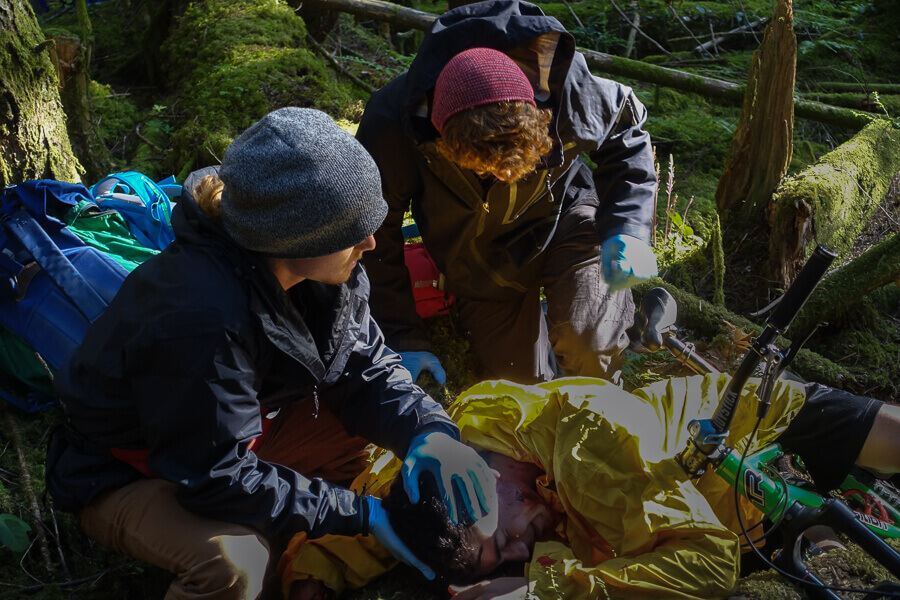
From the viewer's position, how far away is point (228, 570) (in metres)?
2.08

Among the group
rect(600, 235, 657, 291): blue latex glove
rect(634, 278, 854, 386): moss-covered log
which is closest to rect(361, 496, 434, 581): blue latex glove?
rect(600, 235, 657, 291): blue latex glove

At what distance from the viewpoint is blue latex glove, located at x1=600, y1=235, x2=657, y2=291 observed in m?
3.08

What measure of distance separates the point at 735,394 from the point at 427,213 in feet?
5.94

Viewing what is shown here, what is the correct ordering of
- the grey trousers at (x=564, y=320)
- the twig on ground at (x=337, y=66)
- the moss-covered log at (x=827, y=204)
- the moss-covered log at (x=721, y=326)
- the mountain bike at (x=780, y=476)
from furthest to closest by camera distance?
1. the twig on ground at (x=337, y=66)
2. the moss-covered log at (x=827, y=204)
3. the moss-covered log at (x=721, y=326)
4. the grey trousers at (x=564, y=320)
5. the mountain bike at (x=780, y=476)

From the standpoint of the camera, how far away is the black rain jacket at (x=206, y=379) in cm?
188

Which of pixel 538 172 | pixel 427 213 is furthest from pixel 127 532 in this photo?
pixel 538 172

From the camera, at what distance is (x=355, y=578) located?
244 centimetres

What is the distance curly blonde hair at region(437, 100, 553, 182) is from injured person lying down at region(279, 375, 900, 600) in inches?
35.2

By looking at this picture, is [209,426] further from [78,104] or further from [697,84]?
[697,84]

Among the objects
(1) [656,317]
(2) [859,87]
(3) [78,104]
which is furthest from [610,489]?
(2) [859,87]

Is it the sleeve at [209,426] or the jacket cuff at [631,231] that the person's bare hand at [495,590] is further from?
the jacket cuff at [631,231]

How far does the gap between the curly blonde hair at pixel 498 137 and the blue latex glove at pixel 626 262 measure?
733 mm

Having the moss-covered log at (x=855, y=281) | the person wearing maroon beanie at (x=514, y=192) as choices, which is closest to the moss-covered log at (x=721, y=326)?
the moss-covered log at (x=855, y=281)

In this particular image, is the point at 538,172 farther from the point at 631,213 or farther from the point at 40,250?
the point at 40,250
